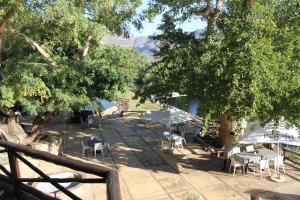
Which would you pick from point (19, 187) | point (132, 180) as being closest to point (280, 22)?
point (132, 180)

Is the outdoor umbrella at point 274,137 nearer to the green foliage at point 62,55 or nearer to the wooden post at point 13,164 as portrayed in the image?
the green foliage at point 62,55

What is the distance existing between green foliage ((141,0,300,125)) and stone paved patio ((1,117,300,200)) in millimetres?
2375

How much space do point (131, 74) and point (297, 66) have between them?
362 inches

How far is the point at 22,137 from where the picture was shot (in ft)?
52.3

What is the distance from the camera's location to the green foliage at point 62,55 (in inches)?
435

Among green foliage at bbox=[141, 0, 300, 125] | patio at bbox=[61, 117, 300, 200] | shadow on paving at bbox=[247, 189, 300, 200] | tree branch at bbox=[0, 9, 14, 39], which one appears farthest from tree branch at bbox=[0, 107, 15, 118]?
shadow on paving at bbox=[247, 189, 300, 200]

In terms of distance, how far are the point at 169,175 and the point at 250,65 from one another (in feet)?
16.8

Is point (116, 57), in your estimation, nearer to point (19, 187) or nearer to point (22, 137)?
point (22, 137)

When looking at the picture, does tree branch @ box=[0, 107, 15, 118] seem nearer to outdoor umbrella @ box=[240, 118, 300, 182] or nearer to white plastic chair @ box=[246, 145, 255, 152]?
outdoor umbrella @ box=[240, 118, 300, 182]

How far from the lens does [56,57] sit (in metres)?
14.9

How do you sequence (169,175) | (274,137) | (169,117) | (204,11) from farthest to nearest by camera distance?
(169,117) < (204,11) < (169,175) < (274,137)

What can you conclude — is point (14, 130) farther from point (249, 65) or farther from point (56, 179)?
point (56, 179)

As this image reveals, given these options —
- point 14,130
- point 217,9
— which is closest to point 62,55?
point 14,130

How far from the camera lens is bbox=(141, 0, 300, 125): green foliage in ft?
36.5
